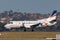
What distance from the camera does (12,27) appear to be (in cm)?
9906

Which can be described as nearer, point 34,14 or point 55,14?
point 55,14

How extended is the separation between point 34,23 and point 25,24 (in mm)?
3196

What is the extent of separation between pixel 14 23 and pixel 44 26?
10.6 metres

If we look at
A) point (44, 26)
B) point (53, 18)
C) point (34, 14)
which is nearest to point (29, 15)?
point (34, 14)

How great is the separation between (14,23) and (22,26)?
3183 mm

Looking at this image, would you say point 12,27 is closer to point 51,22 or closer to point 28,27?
point 28,27

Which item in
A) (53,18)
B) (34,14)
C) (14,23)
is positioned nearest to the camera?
(53,18)

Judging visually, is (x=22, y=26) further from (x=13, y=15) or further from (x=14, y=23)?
(x=13, y=15)

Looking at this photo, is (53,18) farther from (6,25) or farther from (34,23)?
(6,25)

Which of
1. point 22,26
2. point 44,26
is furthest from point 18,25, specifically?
point 44,26

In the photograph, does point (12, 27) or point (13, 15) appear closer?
point (12, 27)

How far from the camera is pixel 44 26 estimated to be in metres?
102

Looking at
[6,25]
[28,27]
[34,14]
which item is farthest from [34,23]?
[34,14]

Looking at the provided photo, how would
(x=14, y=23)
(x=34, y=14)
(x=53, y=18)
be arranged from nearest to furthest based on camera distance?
(x=53, y=18)
(x=14, y=23)
(x=34, y=14)
